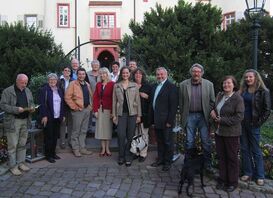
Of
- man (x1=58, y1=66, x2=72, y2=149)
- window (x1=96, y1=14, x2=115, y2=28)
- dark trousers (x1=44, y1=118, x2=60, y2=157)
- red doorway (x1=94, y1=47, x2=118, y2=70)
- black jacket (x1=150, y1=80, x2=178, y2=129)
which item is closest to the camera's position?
black jacket (x1=150, y1=80, x2=178, y2=129)

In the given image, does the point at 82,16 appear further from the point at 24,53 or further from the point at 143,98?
the point at 143,98

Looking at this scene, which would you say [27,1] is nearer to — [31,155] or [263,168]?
[31,155]

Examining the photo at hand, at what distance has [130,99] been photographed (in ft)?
Result: 23.1

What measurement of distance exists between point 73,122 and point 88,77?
3.99 feet

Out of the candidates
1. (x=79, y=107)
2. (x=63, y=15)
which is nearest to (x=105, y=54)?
(x=63, y=15)

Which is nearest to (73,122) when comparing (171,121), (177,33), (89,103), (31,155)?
(89,103)

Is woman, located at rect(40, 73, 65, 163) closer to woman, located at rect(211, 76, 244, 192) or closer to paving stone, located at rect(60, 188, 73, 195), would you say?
paving stone, located at rect(60, 188, 73, 195)

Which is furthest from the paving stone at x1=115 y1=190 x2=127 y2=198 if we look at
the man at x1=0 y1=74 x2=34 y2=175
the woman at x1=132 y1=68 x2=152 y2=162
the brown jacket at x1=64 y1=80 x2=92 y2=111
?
the brown jacket at x1=64 y1=80 x2=92 y2=111

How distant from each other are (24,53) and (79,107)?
9.07m

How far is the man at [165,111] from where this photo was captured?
6637mm

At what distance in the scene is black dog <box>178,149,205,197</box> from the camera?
219 inches

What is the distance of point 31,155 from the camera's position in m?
7.42

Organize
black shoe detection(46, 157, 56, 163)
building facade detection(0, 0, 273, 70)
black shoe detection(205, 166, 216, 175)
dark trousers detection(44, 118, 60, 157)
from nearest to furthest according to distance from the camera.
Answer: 1. black shoe detection(205, 166, 216, 175)
2. dark trousers detection(44, 118, 60, 157)
3. black shoe detection(46, 157, 56, 163)
4. building facade detection(0, 0, 273, 70)

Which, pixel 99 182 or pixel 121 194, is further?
pixel 99 182
